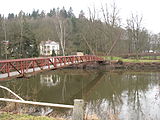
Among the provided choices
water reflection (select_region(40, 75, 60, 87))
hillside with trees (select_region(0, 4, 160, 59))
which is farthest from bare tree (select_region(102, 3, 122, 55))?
water reflection (select_region(40, 75, 60, 87))

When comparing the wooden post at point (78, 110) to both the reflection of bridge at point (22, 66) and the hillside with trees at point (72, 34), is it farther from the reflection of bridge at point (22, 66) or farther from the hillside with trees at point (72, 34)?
the hillside with trees at point (72, 34)

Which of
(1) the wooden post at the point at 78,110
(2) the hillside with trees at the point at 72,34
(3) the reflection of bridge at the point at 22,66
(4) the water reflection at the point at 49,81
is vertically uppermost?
(2) the hillside with trees at the point at 72,34

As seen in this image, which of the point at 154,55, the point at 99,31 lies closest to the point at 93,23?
the point at 99,31

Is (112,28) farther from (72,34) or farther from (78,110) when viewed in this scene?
(78,110)

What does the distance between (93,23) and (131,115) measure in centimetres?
2638

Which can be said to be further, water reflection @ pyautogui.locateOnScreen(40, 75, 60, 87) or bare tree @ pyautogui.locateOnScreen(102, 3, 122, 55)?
bare tree @ pyautogui.locateOnScreen(102, 3, 122, 55)

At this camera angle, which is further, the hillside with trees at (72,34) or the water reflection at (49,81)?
the hillside with trees at (72,34)

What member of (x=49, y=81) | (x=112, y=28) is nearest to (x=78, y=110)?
(x=49, y=81)

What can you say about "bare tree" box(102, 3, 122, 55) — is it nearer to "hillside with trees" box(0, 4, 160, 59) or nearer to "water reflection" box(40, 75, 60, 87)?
"hillside with trees" box(0, 4, 160, 59)

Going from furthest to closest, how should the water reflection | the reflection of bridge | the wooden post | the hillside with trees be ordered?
the hillside with trees, the water reflection, the reflection of bridge, the wooden post

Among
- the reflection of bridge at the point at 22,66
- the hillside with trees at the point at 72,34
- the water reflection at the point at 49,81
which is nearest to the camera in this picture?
the reflection of bridge at the point at 22,66

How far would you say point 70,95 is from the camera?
11.6m

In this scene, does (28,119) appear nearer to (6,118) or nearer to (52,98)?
(6,118)

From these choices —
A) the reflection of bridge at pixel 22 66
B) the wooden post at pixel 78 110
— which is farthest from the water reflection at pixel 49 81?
the wooden post at pixel 78 110
